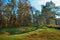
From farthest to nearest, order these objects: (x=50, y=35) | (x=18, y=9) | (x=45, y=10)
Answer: (x=45, y=10) → (x=18, y=9) → (x=50, y=35)

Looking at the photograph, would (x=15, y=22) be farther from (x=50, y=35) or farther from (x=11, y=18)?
(x=50, y=35)

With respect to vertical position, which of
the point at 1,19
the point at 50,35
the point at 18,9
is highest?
the point at 18,9

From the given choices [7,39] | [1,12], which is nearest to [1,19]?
[1,12]

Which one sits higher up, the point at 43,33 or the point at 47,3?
the point at 47,3

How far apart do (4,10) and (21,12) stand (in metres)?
3.74

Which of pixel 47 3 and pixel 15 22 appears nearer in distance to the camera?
pixel 15 22

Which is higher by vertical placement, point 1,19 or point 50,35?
point 1,19

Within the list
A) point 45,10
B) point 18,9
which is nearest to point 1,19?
point 18,9

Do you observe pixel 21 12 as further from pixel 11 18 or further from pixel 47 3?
pixel 47 3

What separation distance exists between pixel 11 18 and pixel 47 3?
20558mm

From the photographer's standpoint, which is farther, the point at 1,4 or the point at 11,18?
the point at 11,18

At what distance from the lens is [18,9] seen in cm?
3219

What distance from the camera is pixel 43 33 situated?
21828mm

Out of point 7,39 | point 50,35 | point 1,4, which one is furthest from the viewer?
point 1,4
